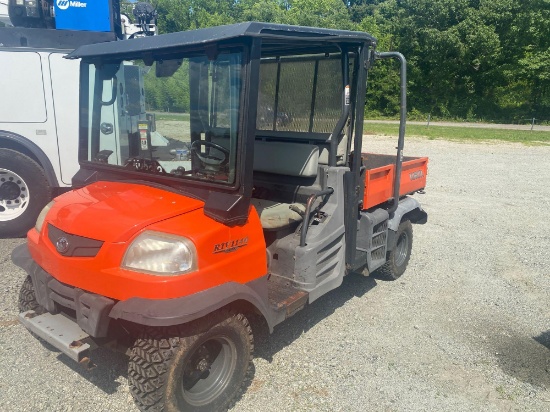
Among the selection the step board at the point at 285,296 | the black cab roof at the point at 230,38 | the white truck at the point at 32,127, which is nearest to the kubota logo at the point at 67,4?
the white truck at the point at 32,127

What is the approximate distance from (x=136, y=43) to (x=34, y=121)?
3378mm

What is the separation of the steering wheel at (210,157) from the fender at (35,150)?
356cm

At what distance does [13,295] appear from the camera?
4289mm

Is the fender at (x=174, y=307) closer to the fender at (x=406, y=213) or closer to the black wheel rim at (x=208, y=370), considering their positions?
the black wheel rim at (x=208, y=370)

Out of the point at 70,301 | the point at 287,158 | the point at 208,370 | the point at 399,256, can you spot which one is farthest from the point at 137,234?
the point at 399,256

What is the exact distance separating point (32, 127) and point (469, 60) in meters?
32.4

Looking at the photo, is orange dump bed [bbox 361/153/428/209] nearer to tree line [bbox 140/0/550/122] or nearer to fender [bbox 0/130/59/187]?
fender [bbox 0/130/59/187]

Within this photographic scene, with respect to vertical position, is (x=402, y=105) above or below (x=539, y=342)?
above

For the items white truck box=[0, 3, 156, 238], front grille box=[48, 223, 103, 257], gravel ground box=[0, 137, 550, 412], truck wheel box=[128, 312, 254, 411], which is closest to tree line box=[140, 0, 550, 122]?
white truck box=[0, 3, 156, 238]

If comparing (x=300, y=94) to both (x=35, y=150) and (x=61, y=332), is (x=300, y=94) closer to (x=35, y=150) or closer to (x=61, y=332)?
(x=61, y=332)

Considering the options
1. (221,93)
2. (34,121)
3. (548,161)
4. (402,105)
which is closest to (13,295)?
(34,121)

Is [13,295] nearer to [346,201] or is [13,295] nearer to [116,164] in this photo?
[116,164]

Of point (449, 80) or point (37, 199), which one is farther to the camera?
point (449, 80)

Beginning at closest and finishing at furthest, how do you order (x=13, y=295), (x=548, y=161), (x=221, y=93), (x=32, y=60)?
1. (x=221, y=93)
2. (x=13, y=295)
3. (x=32, y=60)
4. (x=548, y=161)
